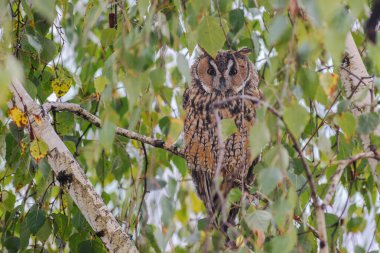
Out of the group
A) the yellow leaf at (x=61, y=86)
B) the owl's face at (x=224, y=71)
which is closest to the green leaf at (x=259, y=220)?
the yellow leaf at (x=61, y=86)

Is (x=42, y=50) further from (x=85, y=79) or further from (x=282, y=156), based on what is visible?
(x=282, y=156)

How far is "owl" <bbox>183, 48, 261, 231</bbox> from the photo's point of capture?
8.00 ft

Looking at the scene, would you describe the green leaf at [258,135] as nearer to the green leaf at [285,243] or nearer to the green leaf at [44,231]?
the green leaf at [285,243]

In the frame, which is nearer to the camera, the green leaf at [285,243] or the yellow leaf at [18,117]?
the green leaf at [285,243]

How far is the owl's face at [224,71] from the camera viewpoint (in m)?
2.47

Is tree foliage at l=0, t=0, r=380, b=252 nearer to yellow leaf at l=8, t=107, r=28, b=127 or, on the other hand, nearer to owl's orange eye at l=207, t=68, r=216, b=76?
yellow leaf at l=8, t=107, r=28, b=127

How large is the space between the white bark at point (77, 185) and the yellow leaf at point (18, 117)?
3 centimetres

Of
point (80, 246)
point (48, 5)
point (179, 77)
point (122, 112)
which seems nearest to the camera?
point (48, 5)

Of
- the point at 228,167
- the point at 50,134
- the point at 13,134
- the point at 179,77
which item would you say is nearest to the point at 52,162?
the point at 50,134

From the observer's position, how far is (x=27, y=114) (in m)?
1.62

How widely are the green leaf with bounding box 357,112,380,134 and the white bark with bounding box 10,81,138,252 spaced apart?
703mm

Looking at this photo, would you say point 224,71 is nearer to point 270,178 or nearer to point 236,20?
point 236,20

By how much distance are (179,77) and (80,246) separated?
0.70 meters

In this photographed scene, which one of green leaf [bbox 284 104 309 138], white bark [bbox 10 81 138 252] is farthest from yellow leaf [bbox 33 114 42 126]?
green leaf [bbox 284 104 309 138]
